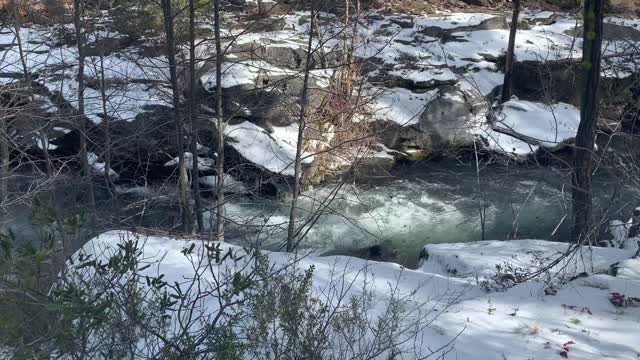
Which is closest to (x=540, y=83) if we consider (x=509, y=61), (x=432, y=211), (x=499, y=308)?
(x=509, y=61)

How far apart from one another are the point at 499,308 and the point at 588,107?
4.59 m

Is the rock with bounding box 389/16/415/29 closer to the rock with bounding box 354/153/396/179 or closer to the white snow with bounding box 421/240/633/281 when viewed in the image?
the rock with bounding box 354/153/396/179

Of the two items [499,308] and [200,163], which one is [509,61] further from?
[499,308]

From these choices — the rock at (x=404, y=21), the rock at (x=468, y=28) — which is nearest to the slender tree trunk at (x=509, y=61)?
the rock at (x=468, y=28)

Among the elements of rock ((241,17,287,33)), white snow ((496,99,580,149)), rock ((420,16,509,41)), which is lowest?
white snow ((496,99,580,149))

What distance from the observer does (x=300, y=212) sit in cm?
1355

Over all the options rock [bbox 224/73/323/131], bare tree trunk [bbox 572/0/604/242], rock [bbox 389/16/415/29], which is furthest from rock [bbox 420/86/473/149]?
bare tree trunk [bbox 572/0/604/242]

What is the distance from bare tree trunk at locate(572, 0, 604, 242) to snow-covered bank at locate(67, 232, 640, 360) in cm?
178

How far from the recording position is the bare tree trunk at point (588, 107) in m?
8.68

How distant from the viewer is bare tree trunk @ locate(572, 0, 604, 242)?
8.68 meters

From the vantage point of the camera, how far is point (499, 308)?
580 centimetres

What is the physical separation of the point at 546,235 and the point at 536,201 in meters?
1.50

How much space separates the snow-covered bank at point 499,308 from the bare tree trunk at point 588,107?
5.85ft

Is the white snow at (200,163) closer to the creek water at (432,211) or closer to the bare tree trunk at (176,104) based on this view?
the creek water at (432,211)
